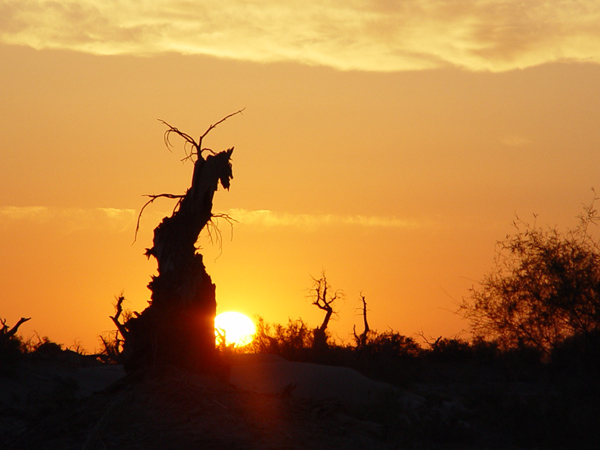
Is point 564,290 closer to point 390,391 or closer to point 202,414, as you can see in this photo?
point 390,391

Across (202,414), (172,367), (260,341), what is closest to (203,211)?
(172,367)

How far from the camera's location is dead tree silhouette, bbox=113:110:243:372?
15281mm

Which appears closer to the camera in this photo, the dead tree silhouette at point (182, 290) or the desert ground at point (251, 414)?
the desert ground at point (251, 414)

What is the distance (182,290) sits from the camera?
15289mm

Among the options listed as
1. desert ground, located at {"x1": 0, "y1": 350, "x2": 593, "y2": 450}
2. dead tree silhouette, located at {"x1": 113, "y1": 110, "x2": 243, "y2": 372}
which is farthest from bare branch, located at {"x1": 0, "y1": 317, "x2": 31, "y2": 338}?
dead tree silhouette, located at {"x1": 113, "y1": 110, "x2": 243, "y2": 372}

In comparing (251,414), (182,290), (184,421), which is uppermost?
(182,290)

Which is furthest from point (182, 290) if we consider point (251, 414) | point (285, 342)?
point (285, 342)

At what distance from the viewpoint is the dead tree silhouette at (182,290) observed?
15.3 meters

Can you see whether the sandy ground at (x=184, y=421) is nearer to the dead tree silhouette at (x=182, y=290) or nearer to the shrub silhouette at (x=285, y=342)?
the dead tree silhouette at (x=182, y=290)

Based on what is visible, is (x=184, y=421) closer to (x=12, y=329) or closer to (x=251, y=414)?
(x=251, y=414)

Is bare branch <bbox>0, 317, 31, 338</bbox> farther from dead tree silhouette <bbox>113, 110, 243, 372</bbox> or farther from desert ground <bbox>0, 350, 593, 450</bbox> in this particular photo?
dead tree silhouette <bbox>113, 110, 243, 372</bbox>

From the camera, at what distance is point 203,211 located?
1565cm

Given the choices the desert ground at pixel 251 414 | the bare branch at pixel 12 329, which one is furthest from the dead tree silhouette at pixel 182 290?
the bare branch at pixel 12 329

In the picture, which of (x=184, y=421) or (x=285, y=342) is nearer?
(x=184, y=421)
